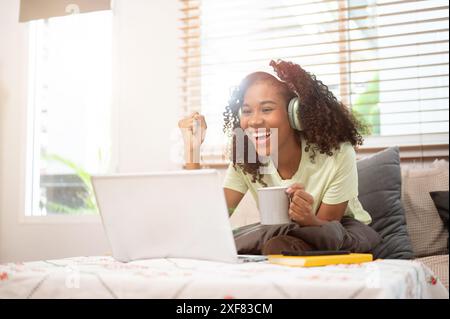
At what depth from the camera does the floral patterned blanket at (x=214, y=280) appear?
28.8 inches

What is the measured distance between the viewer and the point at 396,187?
5.96 feet

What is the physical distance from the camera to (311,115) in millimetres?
1613

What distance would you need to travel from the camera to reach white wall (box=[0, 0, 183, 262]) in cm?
258

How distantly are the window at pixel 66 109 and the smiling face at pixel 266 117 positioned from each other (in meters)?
1.39

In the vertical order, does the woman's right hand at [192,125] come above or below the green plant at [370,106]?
below

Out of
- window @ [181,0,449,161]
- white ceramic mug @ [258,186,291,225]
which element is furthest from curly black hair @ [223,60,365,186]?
window @ [181,0,449,161]

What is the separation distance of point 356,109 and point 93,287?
5.36 feet

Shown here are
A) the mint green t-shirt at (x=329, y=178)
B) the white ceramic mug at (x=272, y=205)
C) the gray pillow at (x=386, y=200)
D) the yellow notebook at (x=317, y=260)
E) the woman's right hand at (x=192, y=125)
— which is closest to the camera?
the yellow notebook at (x=317, y=260)

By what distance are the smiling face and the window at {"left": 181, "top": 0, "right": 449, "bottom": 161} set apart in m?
0.72

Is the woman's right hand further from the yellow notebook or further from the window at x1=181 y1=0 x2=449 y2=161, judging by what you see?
the window at x1=181 y1=0 x2=449 y2=161

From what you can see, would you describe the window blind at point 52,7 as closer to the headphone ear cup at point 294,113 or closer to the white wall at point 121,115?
the white wall at point 121,115

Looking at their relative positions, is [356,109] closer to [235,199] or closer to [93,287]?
[235,199]

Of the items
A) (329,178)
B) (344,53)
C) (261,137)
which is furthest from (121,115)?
(329,178)

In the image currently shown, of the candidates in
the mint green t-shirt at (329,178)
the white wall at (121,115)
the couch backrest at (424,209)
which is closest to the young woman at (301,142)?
the mint green t-shirt at (329,178)
